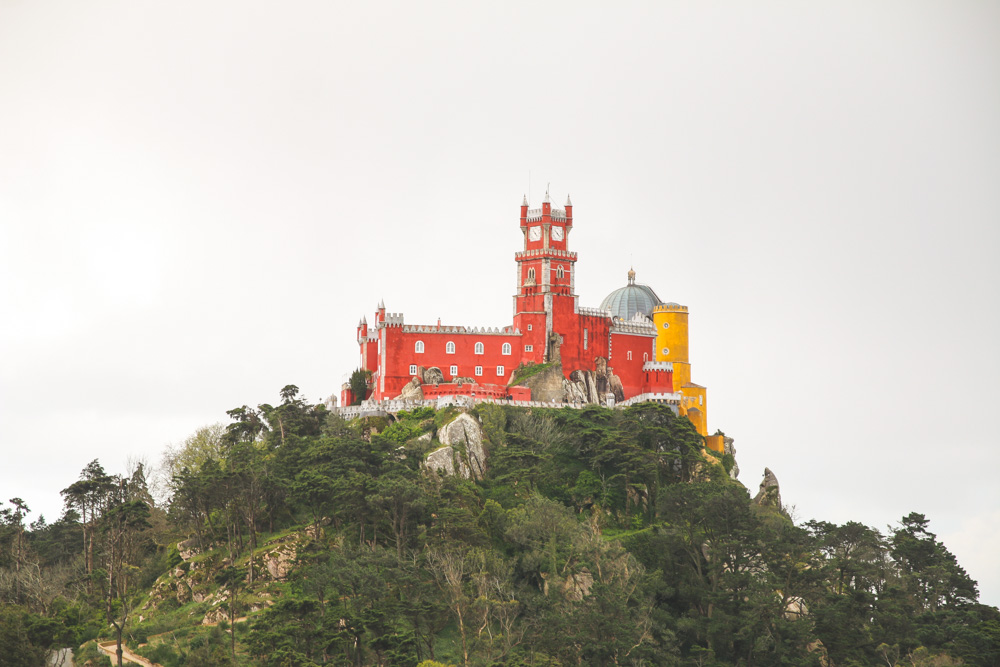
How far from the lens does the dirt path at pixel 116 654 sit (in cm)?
6700

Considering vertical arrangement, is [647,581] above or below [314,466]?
below

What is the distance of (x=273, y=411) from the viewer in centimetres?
9862

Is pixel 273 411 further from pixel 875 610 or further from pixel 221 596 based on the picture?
pixel 875 610

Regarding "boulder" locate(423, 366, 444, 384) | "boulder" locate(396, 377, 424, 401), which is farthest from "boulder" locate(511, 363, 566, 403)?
"boulder" locate(396, 377, 424, 401)

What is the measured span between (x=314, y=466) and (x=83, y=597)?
17.4 meters

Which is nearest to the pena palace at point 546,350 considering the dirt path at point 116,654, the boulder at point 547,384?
the boulder at point 547,384

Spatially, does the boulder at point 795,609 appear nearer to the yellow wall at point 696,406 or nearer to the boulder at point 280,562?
the yellow wall at point 696,406

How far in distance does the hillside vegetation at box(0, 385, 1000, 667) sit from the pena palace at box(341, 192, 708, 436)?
6.69 meters

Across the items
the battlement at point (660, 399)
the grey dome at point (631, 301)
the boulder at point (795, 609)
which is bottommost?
the boulder at point (795, 609)

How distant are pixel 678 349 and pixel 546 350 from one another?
12.0 metres

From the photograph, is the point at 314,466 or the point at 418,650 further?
the point at 314,466

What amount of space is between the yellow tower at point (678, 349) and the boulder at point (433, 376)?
19.9 metres

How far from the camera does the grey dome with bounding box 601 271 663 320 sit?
116 meters

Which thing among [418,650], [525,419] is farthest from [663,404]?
[418,650]
